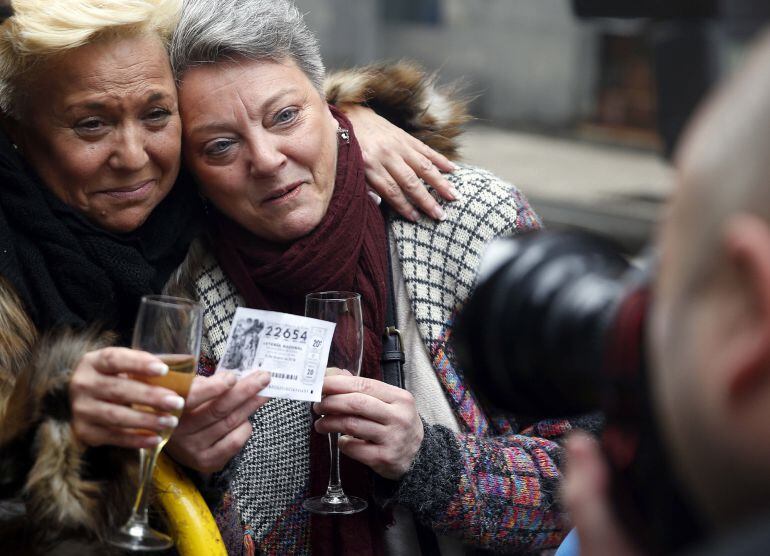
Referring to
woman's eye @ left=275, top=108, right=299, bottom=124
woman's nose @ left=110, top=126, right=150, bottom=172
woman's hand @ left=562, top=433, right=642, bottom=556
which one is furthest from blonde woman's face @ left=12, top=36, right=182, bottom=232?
woman's hand @ left=562, top=433, right=642, bottom=556

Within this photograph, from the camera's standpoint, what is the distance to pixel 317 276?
9.57ft

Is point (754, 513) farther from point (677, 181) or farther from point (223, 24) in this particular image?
point (223, 24)

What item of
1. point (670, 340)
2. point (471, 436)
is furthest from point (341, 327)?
point (670, 340)

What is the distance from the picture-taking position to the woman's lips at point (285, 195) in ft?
9.65

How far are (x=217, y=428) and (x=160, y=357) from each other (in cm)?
41

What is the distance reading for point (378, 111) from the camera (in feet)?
11.3

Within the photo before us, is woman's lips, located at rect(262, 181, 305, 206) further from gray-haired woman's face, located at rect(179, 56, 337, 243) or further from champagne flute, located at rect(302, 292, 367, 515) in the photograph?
champagne flute, located at rect(302, 292, 367, 515)

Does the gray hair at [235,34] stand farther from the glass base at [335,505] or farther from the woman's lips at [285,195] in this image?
the glass base at [335,505]

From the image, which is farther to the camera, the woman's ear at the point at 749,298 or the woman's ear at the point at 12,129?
the woman's ear at the point at 12,129

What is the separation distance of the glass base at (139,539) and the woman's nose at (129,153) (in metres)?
0.96

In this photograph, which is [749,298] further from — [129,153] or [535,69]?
[535,69]

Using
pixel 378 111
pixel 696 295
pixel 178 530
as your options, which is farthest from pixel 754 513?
pixel 378 111

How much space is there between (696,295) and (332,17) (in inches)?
506

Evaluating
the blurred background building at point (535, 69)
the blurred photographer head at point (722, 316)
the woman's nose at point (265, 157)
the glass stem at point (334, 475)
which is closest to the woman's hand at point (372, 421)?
the glass stem at point (334, 475)
